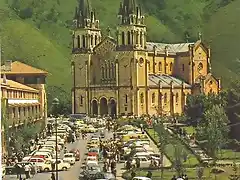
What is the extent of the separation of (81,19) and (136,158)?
62943 mm

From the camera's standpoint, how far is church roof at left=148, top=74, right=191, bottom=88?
316 ft

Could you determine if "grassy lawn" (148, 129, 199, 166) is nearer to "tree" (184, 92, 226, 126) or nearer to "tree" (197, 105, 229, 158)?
"tree" (197, 105, 229, 158)

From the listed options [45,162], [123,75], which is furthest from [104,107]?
[45,162]

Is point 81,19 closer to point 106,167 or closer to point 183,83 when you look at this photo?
point 183,83

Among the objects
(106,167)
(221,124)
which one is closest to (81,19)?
(221,124)

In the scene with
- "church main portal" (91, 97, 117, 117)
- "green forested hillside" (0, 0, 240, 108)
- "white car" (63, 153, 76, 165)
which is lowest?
"white car" (63, 153, 76, 165)

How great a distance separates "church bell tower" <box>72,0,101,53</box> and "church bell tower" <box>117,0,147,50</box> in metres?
5.03

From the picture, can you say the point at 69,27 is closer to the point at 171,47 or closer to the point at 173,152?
the point at 171,47

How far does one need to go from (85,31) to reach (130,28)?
7.17m

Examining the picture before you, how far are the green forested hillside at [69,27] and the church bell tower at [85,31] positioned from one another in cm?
1196

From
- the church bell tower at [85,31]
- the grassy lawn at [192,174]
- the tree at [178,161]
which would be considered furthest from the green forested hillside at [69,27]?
the tree at [178,161]

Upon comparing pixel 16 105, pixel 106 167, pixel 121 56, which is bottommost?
pixel 106 167

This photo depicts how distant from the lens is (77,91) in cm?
9550

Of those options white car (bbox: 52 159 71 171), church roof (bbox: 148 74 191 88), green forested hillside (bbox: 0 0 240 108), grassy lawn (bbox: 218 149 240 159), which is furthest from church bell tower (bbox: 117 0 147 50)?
white car (bbox: 52 159 71 171)
